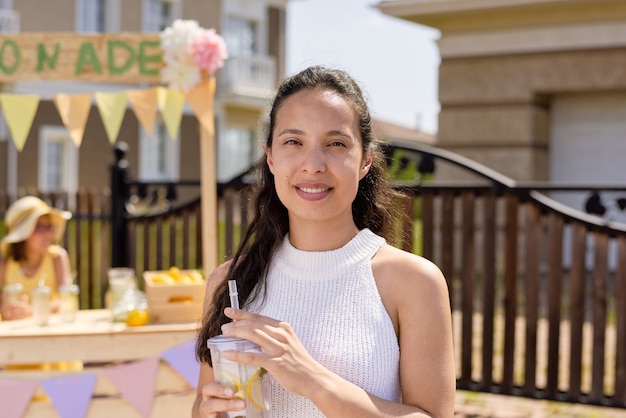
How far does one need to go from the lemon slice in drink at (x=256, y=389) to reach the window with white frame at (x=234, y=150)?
1900 cm

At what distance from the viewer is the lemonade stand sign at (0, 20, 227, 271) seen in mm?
4574

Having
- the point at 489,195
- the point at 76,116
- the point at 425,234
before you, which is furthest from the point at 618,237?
the point at 76,116

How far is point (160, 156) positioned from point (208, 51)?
15275 millimetres

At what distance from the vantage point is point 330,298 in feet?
6.47

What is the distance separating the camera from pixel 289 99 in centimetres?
197

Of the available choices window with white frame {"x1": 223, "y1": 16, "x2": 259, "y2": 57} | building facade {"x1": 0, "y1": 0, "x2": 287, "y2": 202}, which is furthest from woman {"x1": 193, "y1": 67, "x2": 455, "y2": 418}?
window with white frame {"x1": 223, "y1": 16, "x2": 259, "y2": 57}

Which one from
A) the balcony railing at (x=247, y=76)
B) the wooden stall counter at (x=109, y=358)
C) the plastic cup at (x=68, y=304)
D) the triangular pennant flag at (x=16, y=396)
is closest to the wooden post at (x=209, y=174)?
the wooden stall counter at (x=109, y=358)

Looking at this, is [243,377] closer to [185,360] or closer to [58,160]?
[185,360]

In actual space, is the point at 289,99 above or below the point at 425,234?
above

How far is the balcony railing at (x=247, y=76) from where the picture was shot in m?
20.1

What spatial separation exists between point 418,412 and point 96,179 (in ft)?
55.3

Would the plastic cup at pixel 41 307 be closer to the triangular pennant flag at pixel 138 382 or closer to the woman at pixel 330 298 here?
the triangular pennant flag at pixel 138 382

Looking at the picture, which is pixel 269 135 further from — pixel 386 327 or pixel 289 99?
pixel 386 327

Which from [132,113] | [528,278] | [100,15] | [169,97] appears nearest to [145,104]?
[169,97]
